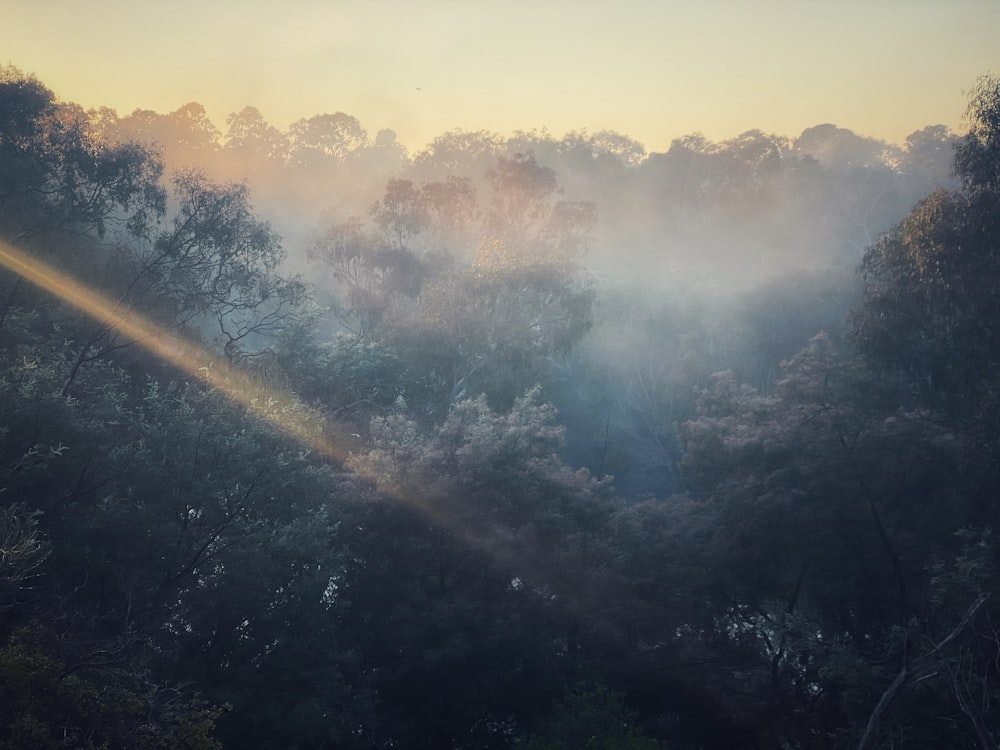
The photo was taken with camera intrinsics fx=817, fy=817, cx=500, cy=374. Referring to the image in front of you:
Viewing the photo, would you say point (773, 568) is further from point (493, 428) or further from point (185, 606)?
point (185, 606)

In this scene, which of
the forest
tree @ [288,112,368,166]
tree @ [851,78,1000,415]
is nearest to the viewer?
the forest

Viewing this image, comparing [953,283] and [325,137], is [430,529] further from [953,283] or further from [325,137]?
[325,137]

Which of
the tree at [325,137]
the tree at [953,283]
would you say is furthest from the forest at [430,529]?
the tree at [325,137]

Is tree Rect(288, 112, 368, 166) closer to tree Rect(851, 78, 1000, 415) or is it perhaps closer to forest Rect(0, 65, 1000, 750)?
forest Rect(0, 65, 1000, 750)

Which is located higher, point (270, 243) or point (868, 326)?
point (868, 326)

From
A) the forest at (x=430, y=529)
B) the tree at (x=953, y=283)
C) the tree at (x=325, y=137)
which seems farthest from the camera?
the tree at (x=325, y=137)

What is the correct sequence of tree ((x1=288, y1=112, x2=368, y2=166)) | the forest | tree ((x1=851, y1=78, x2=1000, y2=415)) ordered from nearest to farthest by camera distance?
the forest, tree ((x1=851, y1=78, x2=1000, y2=415)), tree ((x1=288, y1=112, x2=368, y2=166))

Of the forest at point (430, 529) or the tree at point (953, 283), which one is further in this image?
the tree at point (953, 283)

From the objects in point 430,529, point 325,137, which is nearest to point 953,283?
point 430,529

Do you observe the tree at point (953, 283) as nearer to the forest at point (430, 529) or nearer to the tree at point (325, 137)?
the forest at point (430, 529)

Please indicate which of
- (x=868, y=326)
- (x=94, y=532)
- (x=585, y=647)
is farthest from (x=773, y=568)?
(x=94, y=532)

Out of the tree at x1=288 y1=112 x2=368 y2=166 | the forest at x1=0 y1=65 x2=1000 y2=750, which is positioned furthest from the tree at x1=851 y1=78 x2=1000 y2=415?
the tree at x1=288 y1=112 x2=368 y2=166
